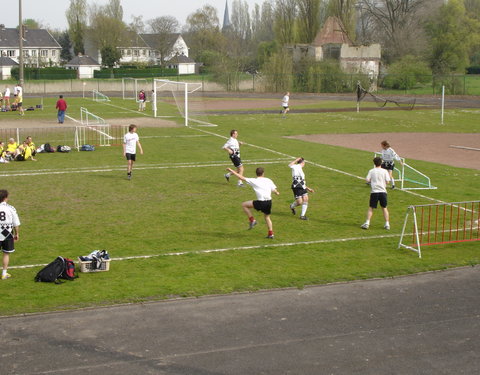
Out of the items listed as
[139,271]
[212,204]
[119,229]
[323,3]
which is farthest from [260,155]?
[323,3]

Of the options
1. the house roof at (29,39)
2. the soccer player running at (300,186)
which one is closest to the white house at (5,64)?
the house roof at (29,39)

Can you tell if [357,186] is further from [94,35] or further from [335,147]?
[94,35]

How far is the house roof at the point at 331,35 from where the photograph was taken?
93.2 meters

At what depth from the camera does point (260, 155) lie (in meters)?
30.2

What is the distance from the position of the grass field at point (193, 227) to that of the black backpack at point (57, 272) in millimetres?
174

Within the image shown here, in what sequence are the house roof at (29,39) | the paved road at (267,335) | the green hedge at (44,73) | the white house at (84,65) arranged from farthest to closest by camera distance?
1. the house roof at (29,39)
2. the white house at (84,65)
3. the green hedge at (44,73)
4. the paved road at (267,335)

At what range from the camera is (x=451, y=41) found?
85875 mm

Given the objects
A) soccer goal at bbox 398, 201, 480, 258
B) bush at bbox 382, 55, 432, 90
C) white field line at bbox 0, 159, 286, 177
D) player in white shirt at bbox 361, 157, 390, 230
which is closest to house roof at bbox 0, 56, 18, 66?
bush at bbox 382, 55, 432, 90

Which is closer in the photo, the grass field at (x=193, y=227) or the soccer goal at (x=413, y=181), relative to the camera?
the grass field at (x=193, y=227)

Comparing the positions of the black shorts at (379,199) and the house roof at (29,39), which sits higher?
the house roof at (29,39)

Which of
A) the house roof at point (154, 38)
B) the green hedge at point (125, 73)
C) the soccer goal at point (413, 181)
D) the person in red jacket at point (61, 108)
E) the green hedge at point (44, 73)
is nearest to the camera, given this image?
the soccer goal at point (413, 181)

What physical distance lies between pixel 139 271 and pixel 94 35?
388 ft

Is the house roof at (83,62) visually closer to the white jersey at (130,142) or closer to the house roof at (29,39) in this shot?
the house roof at (29,39)

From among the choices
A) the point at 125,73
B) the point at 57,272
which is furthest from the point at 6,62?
the point at 57,272
